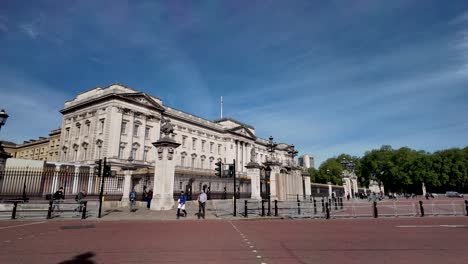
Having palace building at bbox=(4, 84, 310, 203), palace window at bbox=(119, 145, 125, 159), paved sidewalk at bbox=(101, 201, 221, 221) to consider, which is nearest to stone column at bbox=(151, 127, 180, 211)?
paved sidewalk at bbox=(101, 201, 221, 221)

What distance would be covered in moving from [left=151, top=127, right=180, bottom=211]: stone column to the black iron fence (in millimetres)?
5756

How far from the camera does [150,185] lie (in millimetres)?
24766

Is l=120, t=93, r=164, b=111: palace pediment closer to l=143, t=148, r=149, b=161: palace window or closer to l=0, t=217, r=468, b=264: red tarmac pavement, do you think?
l=143, t=148, r=149, b=161: palace window

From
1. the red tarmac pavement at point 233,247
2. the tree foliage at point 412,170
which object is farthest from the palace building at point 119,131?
the tree foliage at point 412,170

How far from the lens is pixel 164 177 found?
1942cm

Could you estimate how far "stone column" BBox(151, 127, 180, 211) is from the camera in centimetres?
1938

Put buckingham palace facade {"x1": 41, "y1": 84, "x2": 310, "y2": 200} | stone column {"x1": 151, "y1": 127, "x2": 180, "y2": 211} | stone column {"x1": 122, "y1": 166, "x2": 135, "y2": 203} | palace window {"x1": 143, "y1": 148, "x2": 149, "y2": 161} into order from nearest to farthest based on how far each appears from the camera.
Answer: stone column {"x1": 151, "y1": 127, "x2": 180, "y2": 211}, stone column {"x1": 122, "y1": 166, "x2": 135, "y2": 203}, buckingham palace facade {"x1": 41, "y1": 84, "x2": 310, "y2": 200}, palace window {"x1": 143, "y1": 148, "x2": 149, "y2": 161}

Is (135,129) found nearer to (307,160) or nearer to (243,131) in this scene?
(243,131)

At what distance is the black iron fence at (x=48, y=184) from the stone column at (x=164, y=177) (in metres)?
5.76

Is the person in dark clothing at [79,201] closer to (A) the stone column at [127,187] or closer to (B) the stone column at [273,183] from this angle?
(A) the stone column at [127,187]

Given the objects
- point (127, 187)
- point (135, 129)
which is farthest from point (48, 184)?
point (135, 129)

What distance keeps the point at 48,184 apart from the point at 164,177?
1751 centimetres

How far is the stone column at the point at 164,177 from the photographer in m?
19.4

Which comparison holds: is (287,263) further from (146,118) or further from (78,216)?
(146,118)
